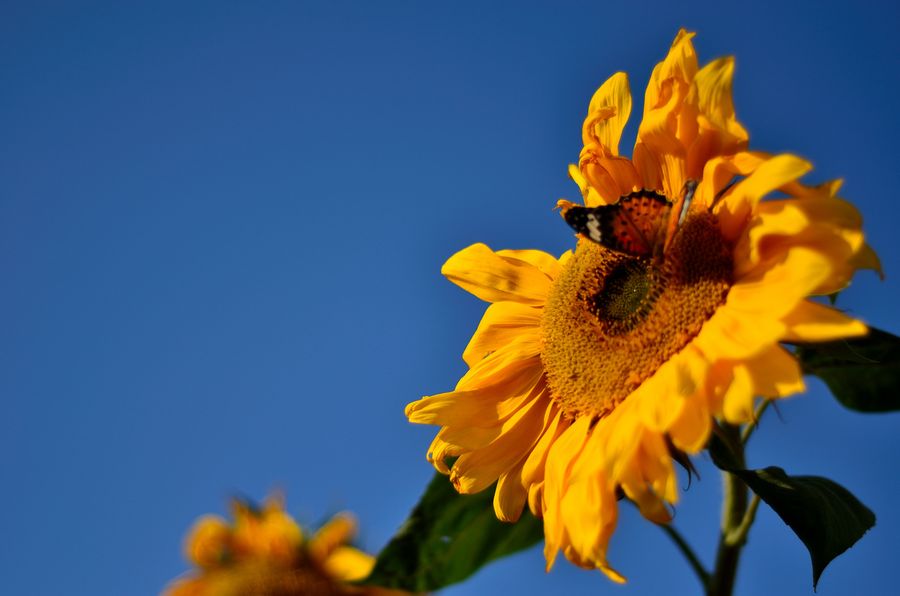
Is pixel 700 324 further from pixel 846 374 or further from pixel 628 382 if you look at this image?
pixel 846 374

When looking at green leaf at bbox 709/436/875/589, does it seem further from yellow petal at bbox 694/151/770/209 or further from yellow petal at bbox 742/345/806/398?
yellow petal at bbox 694/151/770/209

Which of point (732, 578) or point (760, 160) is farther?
point (732, 578)

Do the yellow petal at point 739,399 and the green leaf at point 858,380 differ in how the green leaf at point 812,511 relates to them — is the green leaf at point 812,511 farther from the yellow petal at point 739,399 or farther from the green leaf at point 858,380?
the green leaf at point 858,380

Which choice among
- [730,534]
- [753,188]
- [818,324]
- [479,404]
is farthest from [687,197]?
[730,534]

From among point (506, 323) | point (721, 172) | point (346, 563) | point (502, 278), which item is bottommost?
point (721, 172)

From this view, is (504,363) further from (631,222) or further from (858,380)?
(858,380)

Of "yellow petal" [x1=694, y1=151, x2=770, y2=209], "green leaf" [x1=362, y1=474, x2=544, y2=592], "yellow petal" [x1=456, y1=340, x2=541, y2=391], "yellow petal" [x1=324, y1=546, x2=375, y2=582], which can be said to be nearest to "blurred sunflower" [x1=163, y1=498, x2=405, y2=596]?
"yellow petal" [x1=324, y1=546, x2=375, y2=582]

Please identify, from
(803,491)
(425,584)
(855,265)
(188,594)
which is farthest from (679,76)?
(188,594)
